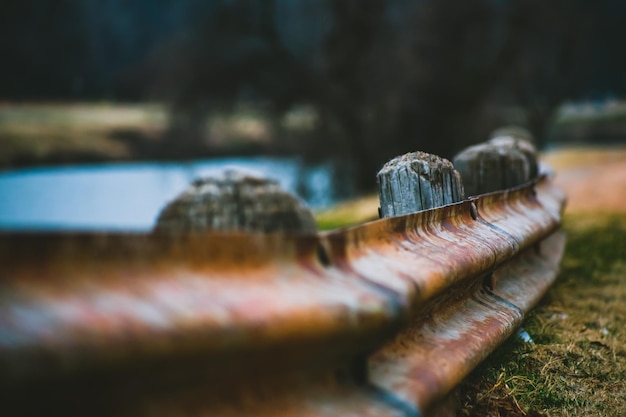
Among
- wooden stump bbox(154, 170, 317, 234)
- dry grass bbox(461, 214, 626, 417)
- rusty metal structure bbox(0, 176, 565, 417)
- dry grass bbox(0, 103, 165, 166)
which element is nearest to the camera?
rusty metal structure bbox(0, 176, 565, 417)

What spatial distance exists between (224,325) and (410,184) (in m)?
1.41

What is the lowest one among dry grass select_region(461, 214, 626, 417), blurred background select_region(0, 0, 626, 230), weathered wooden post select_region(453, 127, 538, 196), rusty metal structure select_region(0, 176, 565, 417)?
dry grass select_region(461, 214, 626, 417)

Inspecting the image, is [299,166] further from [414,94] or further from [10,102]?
[10,102]

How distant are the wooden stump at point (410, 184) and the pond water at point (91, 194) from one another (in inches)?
15.4

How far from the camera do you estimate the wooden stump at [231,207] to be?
135cm

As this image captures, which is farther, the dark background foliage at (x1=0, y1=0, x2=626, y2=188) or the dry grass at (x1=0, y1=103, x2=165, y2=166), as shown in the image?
the dark background foliage at (x1=0, y1=0, x2=626, y2=188)

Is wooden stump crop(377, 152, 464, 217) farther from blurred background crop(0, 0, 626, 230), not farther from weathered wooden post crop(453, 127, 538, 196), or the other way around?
blurred background crop(0, 0, 626, 230)

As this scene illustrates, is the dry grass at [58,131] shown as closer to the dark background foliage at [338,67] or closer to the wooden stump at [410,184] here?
the dark background foliage at [338,67]

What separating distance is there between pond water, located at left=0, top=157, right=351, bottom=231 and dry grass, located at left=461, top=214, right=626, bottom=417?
100 cm

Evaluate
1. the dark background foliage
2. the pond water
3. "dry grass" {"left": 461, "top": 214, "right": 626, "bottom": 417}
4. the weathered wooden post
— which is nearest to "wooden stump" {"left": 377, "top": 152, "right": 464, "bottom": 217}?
the pond water

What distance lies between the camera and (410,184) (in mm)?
2330

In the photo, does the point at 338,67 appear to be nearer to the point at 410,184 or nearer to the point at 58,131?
the point at 58,131

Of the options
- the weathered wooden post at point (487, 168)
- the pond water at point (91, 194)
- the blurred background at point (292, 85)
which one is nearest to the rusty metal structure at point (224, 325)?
the pond water at point (91, 194)

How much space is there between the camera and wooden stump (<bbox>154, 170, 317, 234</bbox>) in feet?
4.43
